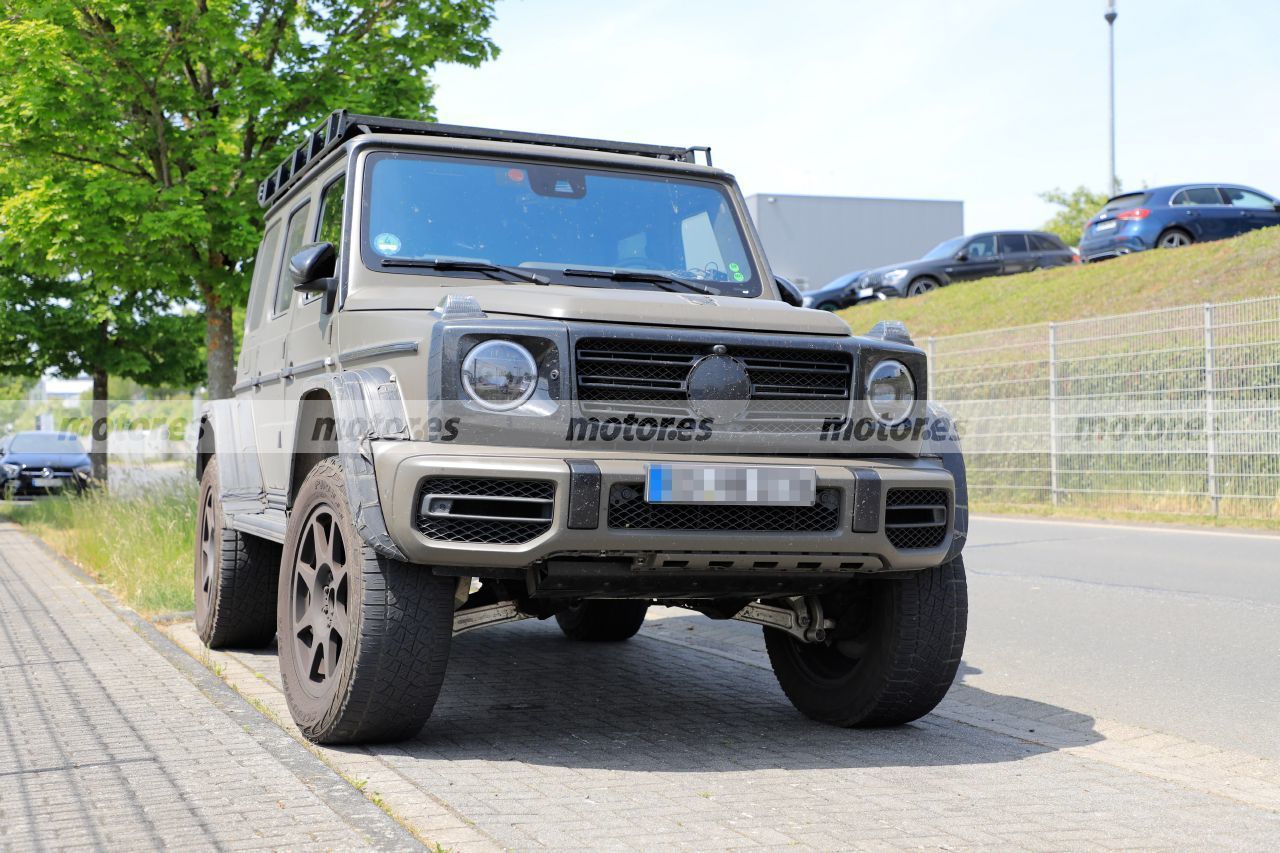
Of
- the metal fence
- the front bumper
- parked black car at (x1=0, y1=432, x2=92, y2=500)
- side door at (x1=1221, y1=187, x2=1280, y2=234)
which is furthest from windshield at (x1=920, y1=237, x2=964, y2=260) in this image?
the front bumper

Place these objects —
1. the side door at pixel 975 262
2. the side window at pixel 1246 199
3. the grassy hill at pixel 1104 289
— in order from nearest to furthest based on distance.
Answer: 1. the grassy hill at pixel 1104 289
2. the side window at pixel 1246 199
3. the side door at pixel 975 262

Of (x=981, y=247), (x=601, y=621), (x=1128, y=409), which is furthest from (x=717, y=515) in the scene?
(x=981, y=247)

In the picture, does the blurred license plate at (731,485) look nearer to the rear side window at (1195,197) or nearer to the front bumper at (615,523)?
the front bumper at (615,523)

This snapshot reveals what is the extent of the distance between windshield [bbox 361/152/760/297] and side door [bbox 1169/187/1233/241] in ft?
79.1

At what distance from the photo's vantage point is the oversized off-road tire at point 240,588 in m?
7.09

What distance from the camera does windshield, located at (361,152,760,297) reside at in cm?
554

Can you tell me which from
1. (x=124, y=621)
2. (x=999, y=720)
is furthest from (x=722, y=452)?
(x=124, y=621)

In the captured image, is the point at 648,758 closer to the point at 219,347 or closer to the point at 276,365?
the point at 276,365

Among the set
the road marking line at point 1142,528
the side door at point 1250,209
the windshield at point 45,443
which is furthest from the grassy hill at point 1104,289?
the windshield at point 45,443

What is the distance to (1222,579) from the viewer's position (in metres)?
10.2

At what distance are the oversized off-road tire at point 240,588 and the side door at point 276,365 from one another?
63 centimetres

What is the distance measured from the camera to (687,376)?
468 centimetres

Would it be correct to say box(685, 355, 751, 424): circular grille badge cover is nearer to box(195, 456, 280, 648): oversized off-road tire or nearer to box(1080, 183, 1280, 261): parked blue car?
box(195, 456, 280, 648): oversized off-road tire

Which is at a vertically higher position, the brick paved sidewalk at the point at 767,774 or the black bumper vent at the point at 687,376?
the black bumper vent at the point at 687,376
